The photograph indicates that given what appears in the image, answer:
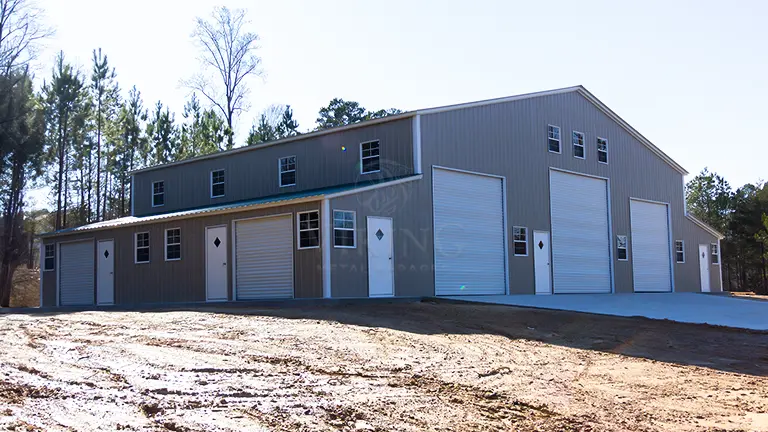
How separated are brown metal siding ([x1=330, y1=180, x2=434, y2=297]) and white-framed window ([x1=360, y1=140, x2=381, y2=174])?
2.17m

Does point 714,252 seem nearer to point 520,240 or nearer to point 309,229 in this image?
point 520,240

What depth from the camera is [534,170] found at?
2403 centimetres

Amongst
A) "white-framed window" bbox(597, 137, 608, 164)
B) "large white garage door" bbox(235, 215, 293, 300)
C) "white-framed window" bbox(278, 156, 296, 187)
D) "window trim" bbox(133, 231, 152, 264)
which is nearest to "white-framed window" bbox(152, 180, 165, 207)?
"window trim" bbox(133, 231, 152, 264)

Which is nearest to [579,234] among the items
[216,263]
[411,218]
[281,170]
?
[411,218]

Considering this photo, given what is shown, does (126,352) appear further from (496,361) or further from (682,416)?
(682,416)

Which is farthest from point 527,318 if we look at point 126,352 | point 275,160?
point 275,160

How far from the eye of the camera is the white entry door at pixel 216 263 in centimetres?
2044

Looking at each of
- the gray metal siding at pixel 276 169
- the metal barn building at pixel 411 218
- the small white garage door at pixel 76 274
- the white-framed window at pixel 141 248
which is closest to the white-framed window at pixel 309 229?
the metal barn building at pixel 411 218

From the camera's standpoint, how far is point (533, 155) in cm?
2405

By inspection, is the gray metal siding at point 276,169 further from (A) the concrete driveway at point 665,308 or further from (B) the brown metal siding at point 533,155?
(A) the concrete driveway at point 665,308

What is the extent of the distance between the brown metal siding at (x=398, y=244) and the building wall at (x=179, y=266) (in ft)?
2.12

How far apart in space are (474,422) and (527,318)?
9.55 m

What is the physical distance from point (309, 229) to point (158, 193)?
45.7 ft

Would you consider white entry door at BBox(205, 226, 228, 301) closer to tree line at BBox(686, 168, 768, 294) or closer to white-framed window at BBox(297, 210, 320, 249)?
white-framed window at BBox(297, 210, 320, 249)
